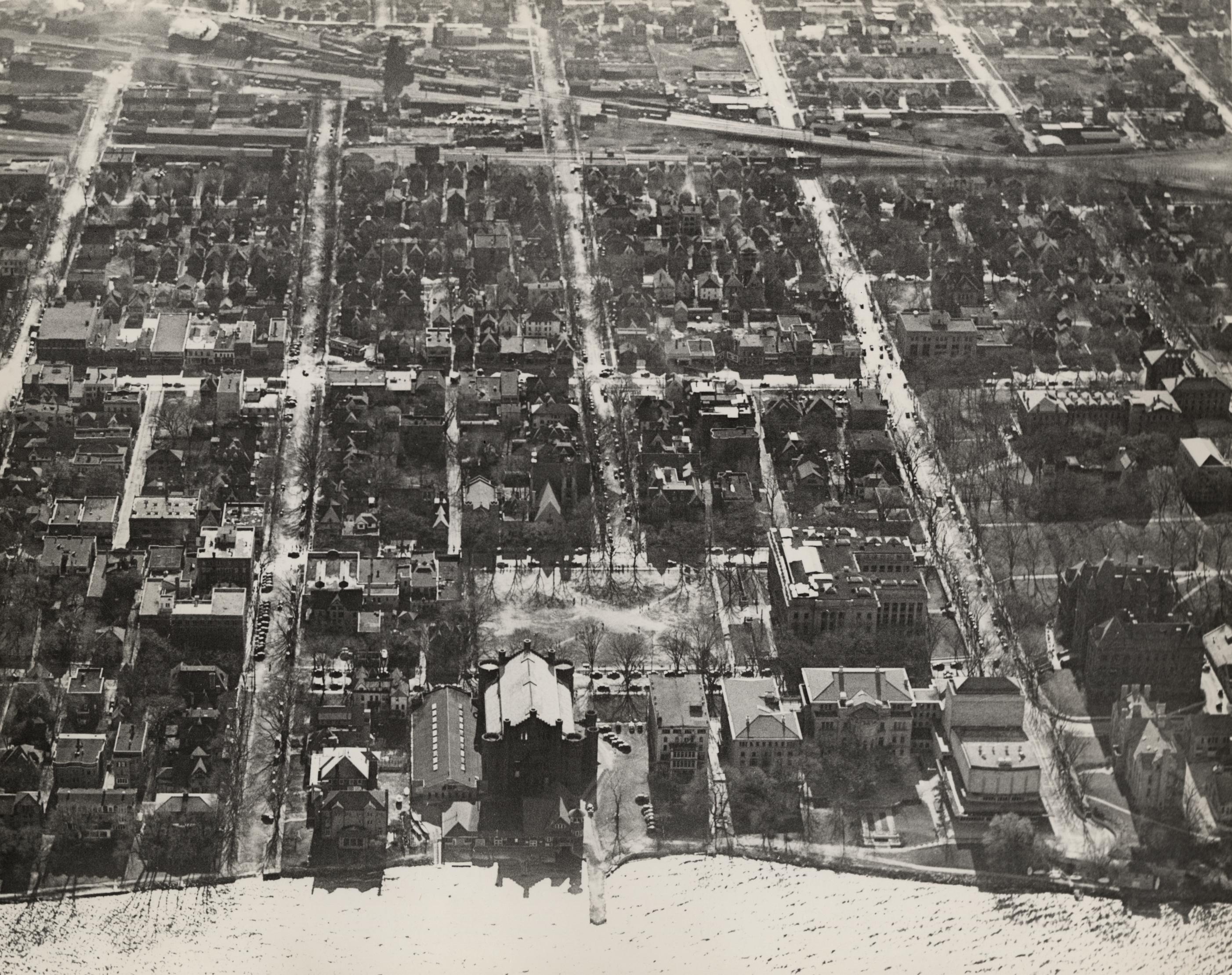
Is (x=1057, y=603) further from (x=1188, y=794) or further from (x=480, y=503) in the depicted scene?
(x=480, y=503)

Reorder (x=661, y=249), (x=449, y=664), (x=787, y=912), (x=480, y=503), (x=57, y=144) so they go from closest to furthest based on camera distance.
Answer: (x=787, y=912) → (x=449, y=664) → (x=480, y=503) → (x=661, y=249) → (x=57, y=144)

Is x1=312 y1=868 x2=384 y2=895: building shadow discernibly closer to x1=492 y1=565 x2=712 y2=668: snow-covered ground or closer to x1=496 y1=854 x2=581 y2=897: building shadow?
x1=496 y1=854 x2=581 y2=897: building shadow

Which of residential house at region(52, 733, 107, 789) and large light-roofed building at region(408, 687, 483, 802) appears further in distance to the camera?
large light-roofed building at region(408, 687, 483, 802)

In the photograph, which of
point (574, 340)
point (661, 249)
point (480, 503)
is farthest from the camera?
point (661, 249)

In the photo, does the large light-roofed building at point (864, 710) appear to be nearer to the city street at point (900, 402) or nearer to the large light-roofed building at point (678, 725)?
the large light-roofed building at point (678, 725)

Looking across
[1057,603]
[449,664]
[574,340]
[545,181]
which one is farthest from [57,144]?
[1057,603]

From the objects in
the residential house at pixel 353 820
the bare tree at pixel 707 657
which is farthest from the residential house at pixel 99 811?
the bare tree at pixel 707 657

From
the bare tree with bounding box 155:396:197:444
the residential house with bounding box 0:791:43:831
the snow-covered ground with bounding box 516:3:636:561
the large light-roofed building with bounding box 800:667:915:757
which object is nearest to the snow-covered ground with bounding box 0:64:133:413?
the bare tree with bounding box 155:396:197:444

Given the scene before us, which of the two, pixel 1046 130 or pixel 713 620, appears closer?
pixel 713 620
